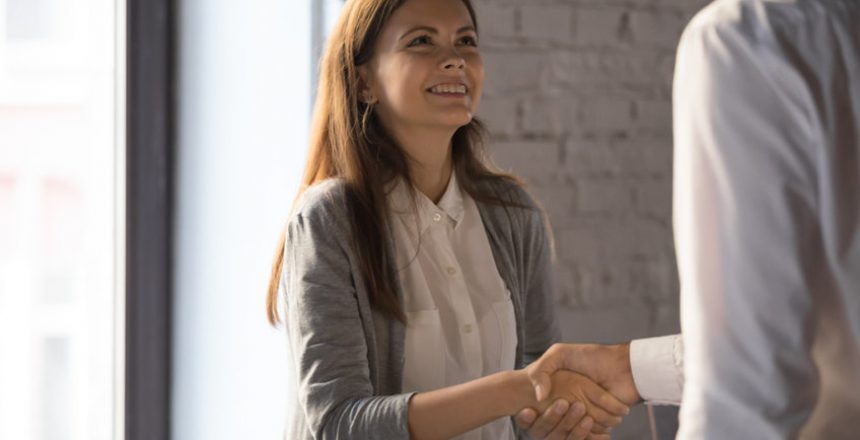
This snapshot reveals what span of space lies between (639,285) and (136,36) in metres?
1.06

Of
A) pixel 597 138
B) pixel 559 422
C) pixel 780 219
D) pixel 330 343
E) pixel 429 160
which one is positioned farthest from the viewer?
pixel 597 138

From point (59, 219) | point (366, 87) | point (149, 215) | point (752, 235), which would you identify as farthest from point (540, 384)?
point (59, 219)

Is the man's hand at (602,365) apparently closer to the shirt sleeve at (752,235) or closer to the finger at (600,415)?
the finger at (600,415)

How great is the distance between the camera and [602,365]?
1429mm

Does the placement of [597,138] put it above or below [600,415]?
above

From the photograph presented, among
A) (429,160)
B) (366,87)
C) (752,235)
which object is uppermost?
(366,87)

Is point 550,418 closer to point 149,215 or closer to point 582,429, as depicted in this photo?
point 582,429

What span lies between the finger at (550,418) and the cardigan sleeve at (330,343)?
0.20 metres

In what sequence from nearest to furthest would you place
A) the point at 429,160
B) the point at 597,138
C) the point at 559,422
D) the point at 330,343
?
the point at 330,343
the point at 559,422
the point at 429,160
the point at 597,138

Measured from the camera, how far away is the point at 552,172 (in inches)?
78.5

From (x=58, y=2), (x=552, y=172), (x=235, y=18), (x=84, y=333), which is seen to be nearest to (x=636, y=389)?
(x=552, y=172)

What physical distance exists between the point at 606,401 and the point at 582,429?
0.18ft

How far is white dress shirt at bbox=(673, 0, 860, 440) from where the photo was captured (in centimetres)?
73

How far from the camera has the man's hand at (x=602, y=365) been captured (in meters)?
1.41
